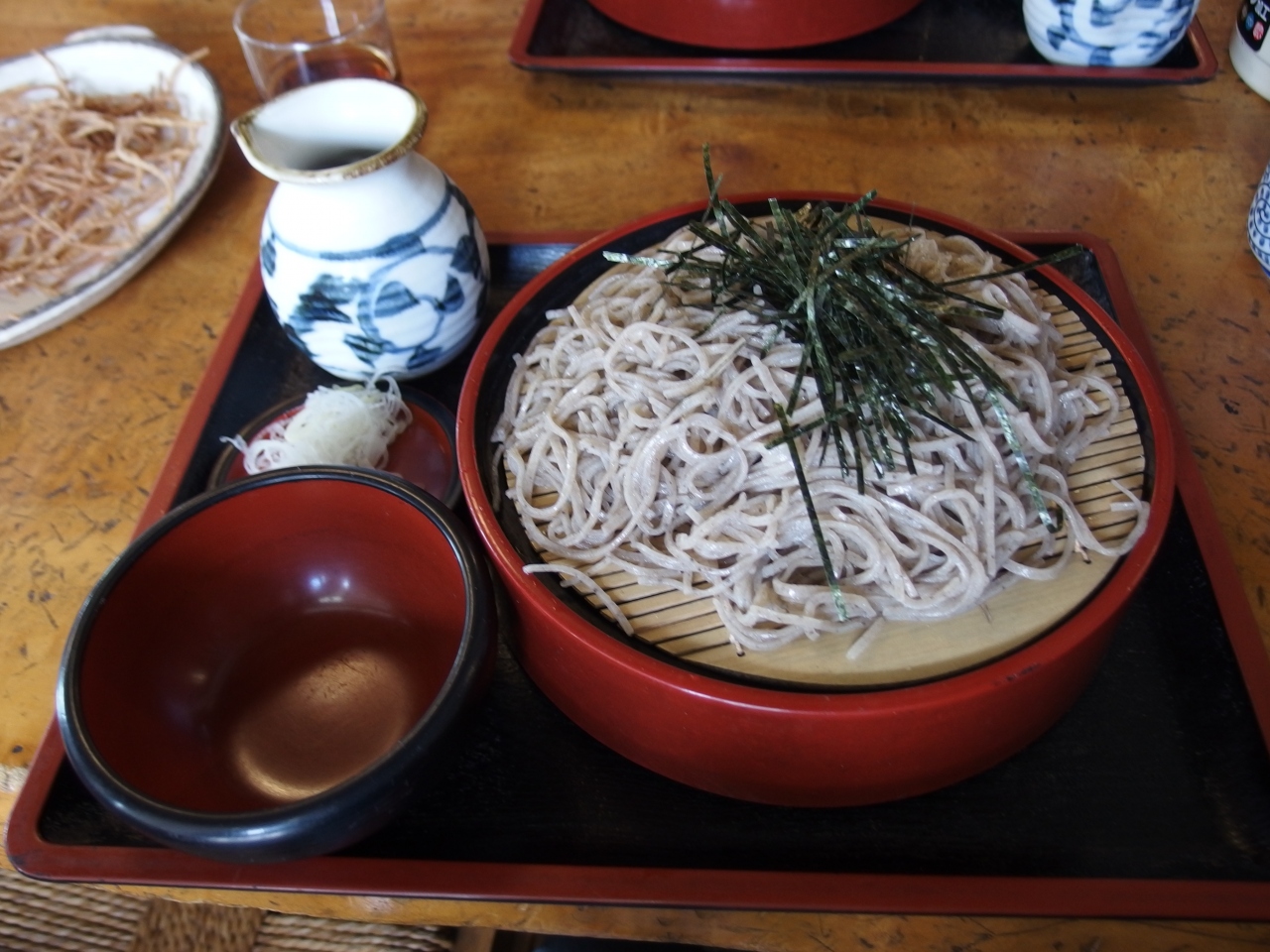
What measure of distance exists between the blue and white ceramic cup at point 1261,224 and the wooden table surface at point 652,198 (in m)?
0.05

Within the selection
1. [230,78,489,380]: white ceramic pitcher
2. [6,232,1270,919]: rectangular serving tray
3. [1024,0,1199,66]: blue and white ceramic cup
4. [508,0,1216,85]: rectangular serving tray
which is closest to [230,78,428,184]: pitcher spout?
[230,78,489,380]: white ceramic pitcher

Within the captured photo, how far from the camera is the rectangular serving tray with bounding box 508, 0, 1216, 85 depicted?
1.93 m

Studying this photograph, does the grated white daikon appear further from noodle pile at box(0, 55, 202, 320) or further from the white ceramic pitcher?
noodle pile at box(0, 55, 202, 320)

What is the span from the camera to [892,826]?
1049 millimetres

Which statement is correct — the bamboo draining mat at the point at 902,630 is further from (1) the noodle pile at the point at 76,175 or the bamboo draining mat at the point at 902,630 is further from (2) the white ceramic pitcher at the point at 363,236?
(1) the noodle pile at the point at 76,175

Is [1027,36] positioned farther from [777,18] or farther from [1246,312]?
[1246,312]

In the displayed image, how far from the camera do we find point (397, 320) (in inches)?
54.7

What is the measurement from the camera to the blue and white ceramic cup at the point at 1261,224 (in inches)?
62.0

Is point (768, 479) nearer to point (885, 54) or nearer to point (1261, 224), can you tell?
point (1261, 224)

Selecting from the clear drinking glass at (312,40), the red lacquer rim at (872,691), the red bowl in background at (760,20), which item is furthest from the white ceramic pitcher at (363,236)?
the red bowl in background at (760,20)

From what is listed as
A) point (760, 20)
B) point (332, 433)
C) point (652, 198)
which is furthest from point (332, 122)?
point (760, 20)

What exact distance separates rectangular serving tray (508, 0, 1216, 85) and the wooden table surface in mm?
64

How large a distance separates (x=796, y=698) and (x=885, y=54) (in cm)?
168

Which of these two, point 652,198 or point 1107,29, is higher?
point 1107,29
